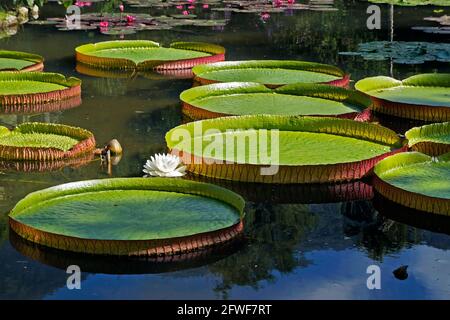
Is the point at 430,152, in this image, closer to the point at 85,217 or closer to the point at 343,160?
the point at 343,160

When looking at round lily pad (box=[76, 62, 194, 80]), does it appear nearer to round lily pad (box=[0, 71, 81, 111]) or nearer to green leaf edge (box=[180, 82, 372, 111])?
round lily pad (box=[0, 71, 81, 111])

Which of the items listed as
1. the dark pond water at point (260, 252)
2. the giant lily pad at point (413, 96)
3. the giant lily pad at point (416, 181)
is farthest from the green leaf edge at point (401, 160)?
the giant lily pad at point (413, 96)

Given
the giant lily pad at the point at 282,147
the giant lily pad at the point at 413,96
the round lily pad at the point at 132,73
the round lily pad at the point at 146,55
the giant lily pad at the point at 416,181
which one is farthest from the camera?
the round lily pad at the point at 146,55

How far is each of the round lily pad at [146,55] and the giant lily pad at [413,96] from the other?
8.52 feet

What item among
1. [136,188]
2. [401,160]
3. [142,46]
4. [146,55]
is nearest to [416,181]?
[401,160]

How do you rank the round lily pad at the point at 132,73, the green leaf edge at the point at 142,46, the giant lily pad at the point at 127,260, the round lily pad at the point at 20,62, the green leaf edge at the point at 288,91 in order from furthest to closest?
1. the green leaf edge at the point at 142,46
2. the round lily pad at the point at 132,73
3. the round lily pad at the point at 20,62
4. the green leaf edge at the point at 288,91
5. the giant lily pad at the point at 127,260

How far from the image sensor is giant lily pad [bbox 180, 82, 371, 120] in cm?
932

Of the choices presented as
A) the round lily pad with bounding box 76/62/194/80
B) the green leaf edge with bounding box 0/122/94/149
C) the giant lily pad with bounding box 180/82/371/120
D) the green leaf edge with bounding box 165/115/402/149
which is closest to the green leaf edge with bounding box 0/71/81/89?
the round lily pad with bounding box 76/62/194/80

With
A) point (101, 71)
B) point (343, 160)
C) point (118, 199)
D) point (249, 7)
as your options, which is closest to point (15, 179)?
point (118, 199)

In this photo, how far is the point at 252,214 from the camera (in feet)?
22.3

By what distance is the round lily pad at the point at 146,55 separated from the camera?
12164 mm

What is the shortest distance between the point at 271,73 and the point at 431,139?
3535 mm

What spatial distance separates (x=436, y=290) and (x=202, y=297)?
1266 millimetres

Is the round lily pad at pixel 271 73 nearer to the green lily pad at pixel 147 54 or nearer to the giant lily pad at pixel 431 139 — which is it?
the green lily pad at pixel 147 54
